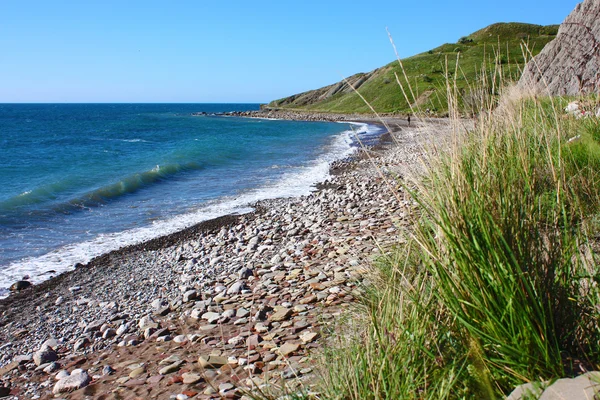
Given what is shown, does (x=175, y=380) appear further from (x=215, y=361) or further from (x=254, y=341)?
(x=254, y=341)

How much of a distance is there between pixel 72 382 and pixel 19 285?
493cm

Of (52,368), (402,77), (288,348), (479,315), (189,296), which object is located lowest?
(52,368)

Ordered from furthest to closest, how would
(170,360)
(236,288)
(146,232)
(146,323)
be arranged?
(146,232)
(236,288)
(146,323)
(170,360)

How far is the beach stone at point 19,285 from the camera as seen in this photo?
8652 millimetres

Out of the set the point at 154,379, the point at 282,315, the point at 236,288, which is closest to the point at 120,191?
the point at 236,288

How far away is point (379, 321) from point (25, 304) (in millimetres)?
7401

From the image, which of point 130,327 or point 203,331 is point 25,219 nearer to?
point 130,327

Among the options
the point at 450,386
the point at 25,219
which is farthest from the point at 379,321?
the point at 25,219

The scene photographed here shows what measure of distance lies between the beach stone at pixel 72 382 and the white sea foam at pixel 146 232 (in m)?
4.63

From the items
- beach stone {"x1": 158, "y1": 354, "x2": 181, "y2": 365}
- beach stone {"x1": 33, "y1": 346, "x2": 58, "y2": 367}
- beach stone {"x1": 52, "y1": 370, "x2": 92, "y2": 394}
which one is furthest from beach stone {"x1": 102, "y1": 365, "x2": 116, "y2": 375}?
beach stone {"x1": 33, "y1": 346, "x2": 58, "y2": 367}

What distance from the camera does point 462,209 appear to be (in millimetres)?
2572

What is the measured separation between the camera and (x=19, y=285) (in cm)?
873

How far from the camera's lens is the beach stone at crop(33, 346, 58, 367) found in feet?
18.5

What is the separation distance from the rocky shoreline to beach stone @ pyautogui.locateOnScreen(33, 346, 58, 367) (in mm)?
14
